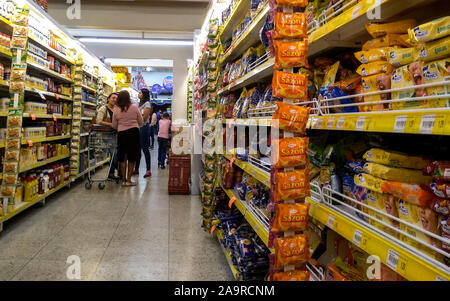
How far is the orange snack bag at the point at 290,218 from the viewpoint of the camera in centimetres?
127

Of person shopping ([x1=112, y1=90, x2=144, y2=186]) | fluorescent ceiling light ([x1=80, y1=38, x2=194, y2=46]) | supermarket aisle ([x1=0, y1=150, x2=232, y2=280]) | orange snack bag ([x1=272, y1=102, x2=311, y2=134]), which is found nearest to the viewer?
orange snack bag ([x1=272, y1=102, x2=311, y2=134])

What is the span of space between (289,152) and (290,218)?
0.93 ft

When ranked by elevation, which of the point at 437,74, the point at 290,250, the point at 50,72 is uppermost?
the point at 50,72

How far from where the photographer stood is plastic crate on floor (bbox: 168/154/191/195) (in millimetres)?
4930

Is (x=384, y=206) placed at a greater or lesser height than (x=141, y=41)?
lesser

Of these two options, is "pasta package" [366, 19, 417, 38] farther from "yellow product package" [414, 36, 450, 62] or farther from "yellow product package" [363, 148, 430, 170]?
"yellow product package" [363, 148, 430, 170]

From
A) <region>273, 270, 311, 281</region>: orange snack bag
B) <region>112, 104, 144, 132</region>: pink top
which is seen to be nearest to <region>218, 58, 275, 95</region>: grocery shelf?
<region>273, 270, 311, 281</region>: orange snack bag

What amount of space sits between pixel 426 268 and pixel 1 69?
3.80m

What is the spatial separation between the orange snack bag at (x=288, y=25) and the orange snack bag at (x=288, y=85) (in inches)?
6.5

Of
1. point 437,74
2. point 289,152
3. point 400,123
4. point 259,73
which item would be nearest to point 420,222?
point 400,123

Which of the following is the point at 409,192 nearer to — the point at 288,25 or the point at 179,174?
the point at 288,25

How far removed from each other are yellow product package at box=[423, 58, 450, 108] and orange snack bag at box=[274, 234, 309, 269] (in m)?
0.76

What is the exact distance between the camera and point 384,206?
1018 millimetres

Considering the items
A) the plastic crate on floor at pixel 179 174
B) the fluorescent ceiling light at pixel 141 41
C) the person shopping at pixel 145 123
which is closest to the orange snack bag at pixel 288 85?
the plastic crate on floor at pixel 179 174
